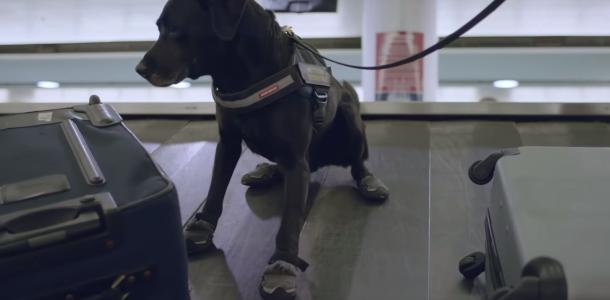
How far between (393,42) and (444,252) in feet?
3.65

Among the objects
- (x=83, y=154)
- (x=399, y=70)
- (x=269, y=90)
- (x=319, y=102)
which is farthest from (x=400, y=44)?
(x=83, y=154)

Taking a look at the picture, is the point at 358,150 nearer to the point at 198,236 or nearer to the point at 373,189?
the point at 373,189

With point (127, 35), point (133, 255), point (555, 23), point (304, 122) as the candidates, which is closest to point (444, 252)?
point (304, 122)

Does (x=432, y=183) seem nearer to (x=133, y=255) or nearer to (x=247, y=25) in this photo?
(x=247, y=25)

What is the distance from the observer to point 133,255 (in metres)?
0.93

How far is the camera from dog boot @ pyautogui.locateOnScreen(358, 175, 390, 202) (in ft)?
5.41

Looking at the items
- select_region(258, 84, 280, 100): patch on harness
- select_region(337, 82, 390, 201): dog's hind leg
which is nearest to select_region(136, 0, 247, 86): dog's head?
select_region(258, 84, 280, 100): patch on harness

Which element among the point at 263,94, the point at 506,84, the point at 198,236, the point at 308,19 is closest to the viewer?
the point at 263,94

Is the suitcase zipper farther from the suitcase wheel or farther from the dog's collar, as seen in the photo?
the suitcase wheel

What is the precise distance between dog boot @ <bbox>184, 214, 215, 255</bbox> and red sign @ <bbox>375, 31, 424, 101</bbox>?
3.68 ft

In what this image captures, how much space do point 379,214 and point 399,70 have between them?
2.96 feet

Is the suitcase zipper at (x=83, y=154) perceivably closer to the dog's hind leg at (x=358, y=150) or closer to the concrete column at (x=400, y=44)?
the dog's hind leg at (x=358, y=150)

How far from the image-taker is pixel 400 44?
7.65ft

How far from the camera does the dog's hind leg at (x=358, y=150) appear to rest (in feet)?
Result: 5.32
